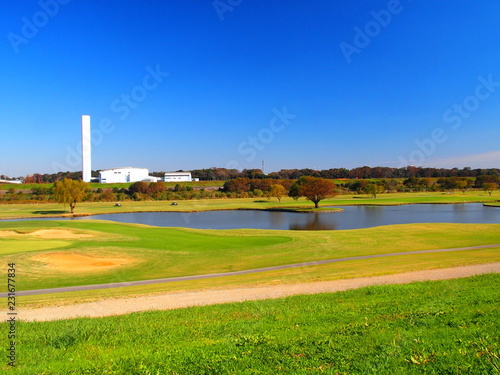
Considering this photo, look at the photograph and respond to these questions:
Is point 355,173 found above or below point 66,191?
above

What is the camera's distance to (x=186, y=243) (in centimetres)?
3159

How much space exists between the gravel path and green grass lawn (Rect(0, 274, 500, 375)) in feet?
5.59

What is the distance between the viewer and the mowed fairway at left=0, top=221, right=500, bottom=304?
1948cm

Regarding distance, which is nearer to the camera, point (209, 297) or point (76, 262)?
point (209, 297)

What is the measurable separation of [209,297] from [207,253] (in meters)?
13.5

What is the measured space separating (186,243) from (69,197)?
51040 millimetres

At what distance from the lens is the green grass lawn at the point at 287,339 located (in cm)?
595

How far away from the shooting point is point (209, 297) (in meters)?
13.8

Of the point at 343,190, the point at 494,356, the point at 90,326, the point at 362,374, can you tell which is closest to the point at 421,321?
the point at 494,356

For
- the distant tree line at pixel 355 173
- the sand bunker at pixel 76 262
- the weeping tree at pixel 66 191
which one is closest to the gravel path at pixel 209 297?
the sand bunker at pixel 76 262

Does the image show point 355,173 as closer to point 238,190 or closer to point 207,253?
point 238,190

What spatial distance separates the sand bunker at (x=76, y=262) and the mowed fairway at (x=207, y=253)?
2.1 inches

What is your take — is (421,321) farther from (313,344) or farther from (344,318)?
(313,344)

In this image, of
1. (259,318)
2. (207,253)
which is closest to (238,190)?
(207,253)
